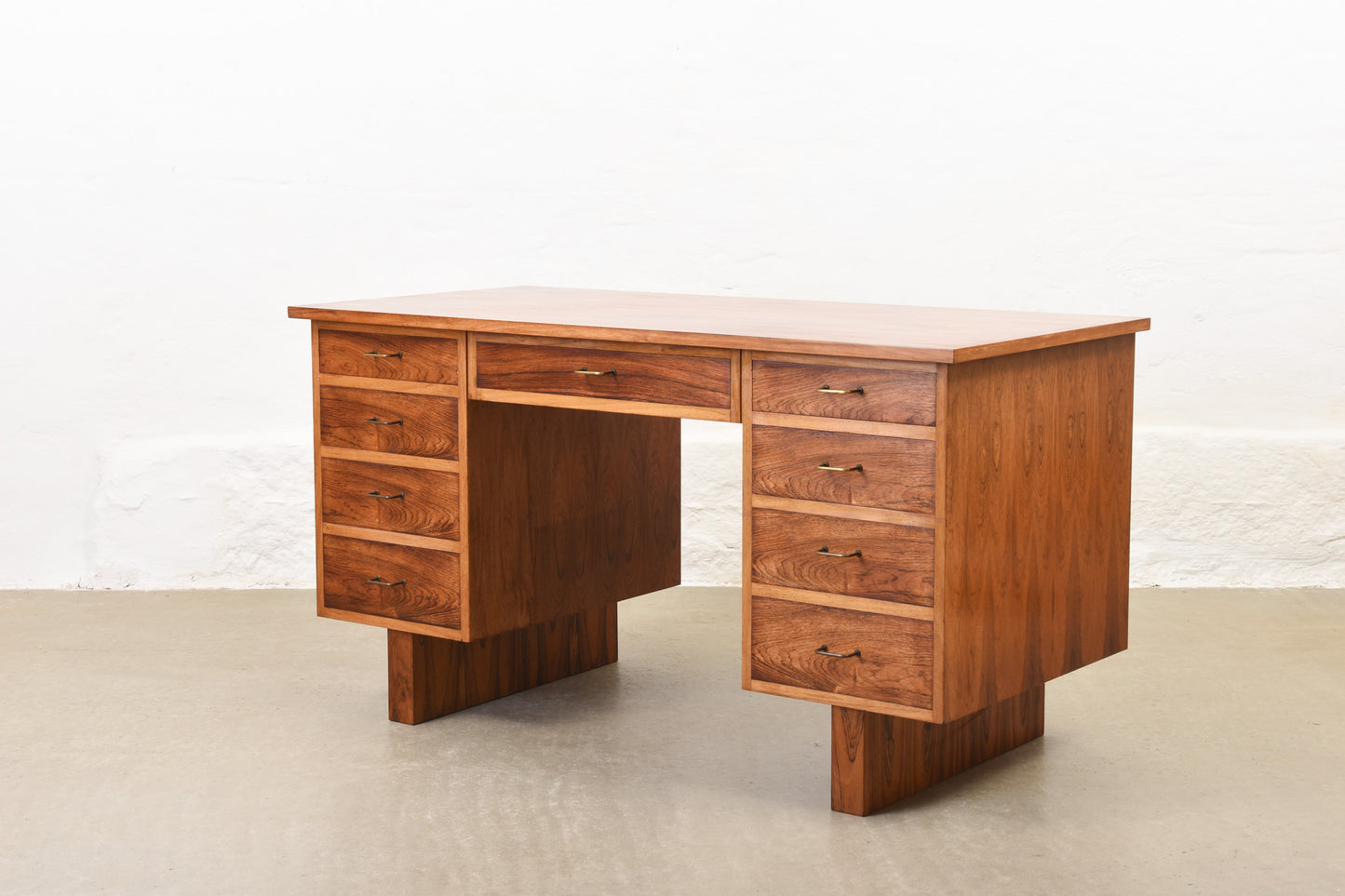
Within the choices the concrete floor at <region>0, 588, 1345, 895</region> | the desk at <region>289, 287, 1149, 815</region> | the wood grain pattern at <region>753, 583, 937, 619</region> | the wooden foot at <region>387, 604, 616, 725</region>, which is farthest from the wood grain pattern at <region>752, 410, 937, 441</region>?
the wooden foot at <region>387, 604, 616, 725</region>

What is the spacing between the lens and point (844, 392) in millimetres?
2883

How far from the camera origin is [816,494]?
296 cm

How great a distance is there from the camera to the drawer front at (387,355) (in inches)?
135

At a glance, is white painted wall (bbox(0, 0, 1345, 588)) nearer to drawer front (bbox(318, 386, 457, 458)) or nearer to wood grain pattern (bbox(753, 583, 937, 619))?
drawer front (bbox(318, 386, 457, 458))

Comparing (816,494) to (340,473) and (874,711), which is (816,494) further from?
(340,473)

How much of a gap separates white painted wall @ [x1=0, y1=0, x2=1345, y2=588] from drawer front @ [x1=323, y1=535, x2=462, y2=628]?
1.59 metres

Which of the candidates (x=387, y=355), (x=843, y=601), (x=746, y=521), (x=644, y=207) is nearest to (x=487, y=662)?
(x=387, y=355)

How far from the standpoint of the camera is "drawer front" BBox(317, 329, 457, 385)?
3.44m

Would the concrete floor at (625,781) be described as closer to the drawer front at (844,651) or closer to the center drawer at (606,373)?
the drawer front at (844,651)

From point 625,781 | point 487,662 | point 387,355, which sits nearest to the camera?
point 625,781

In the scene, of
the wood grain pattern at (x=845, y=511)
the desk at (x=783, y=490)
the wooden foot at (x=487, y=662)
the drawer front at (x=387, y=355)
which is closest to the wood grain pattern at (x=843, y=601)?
the desk at (x=783, y=490)

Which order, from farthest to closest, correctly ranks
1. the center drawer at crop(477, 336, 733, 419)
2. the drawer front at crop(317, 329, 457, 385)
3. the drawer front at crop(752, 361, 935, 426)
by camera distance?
the drawer front at crop(317, 329, 457, 385), the center drawer at crop(477, 336, 733, 419), the drawer front at crop(752, 361, 935, 426)

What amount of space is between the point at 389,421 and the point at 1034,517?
1366mm

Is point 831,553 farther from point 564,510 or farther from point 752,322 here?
point 564,510
